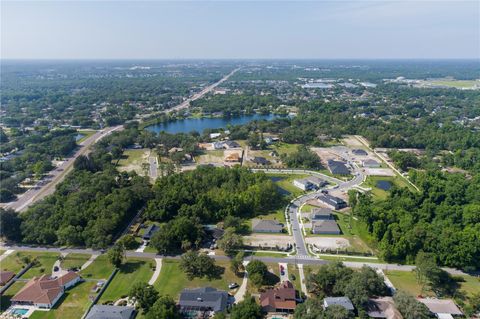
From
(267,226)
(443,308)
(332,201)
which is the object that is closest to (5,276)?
(267,226)

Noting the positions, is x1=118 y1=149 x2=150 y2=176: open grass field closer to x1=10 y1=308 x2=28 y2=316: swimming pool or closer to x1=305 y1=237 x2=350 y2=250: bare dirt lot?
x1=10 y1=308 x2=28 y2=316: swimming pool

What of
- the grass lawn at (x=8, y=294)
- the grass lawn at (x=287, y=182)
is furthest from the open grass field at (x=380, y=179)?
the grass lawn at (x=8, y=294)

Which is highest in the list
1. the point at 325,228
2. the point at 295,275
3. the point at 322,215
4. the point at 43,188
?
the point at 322,215

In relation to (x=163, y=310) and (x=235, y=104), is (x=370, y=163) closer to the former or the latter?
(x=163, y=310)

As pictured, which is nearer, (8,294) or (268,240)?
(8,294)

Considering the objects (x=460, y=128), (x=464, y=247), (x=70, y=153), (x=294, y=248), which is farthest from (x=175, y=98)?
(x=464, y=247)

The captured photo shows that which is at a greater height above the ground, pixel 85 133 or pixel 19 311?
pixel 85 133

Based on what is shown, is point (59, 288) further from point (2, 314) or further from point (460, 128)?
point (460, 128)
